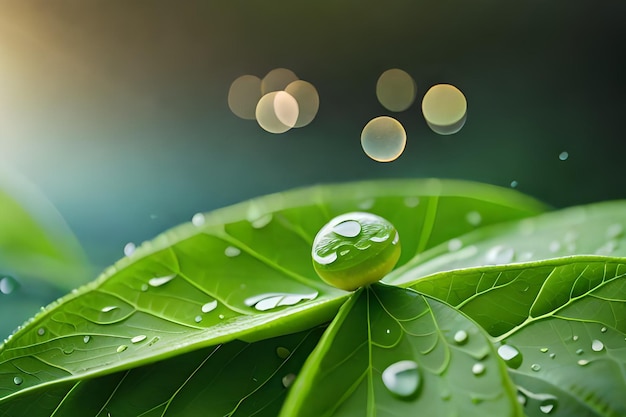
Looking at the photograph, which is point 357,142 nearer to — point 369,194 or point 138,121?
point 138,121

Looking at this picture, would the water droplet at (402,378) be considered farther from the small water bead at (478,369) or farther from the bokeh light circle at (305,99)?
the bokeh light circle at (305,99)

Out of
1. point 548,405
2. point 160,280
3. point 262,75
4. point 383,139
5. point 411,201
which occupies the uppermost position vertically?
point 262,75

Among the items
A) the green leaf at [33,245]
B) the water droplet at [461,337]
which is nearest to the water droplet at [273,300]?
the water droplet at [461,337]

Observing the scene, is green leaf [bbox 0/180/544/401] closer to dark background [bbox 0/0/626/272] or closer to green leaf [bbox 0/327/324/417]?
green leaf [bbox 0/327/324/417]

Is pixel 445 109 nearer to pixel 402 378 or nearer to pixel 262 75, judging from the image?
pixel 262 75

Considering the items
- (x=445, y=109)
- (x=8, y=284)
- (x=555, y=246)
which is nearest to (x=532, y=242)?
(x=555, y=246)

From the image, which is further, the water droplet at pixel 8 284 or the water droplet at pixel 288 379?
the water droplet at pixel 8 284

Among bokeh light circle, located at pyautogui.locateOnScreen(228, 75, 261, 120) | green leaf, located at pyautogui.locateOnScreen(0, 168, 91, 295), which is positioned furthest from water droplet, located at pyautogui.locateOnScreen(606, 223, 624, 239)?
bokeh light circle, located at pyautogui.locateOnScreen(228, 75, 261, 120)
